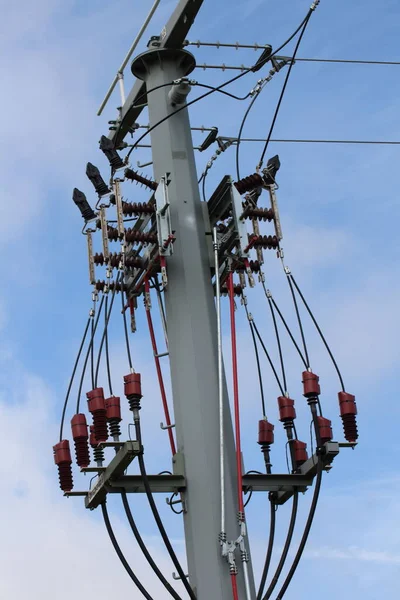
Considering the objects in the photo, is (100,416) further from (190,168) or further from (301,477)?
(190,168)

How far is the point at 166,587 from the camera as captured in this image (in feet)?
41.2

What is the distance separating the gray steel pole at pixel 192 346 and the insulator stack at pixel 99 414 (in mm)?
1020

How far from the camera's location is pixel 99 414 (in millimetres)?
13047

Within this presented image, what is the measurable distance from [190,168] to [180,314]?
227 cm

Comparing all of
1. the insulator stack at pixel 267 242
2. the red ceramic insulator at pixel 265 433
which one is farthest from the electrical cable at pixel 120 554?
the insulator stack at pixel 267 242

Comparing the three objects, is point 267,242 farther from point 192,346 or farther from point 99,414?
point 99,414

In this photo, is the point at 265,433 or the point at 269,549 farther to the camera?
the point at 265,433

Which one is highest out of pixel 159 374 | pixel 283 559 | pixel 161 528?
pixel 159 374

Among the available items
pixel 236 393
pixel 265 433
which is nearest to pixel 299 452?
pixel 265 433

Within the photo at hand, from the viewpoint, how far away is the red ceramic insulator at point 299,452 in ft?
45.6

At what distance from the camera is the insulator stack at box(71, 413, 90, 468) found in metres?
13.3

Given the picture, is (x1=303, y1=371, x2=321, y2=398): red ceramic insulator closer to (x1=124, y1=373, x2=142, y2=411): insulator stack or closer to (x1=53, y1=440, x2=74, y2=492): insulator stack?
(x1=124, y1=373, x2=142, y2=411): insulator stack

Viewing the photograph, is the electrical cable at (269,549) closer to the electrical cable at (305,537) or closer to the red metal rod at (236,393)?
the electrical cable at (305,537)

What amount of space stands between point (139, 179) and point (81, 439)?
3520 millimetres
